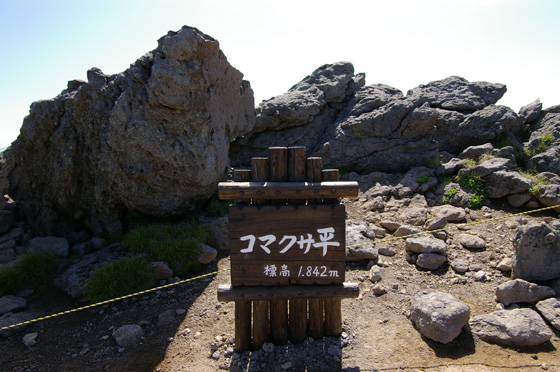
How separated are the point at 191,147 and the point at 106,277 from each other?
110 inches

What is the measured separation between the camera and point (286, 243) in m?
3.81

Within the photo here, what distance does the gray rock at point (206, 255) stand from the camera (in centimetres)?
622

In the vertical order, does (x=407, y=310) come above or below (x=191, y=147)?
below

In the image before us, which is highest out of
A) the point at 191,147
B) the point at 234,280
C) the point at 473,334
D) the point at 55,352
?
the point at 191,147

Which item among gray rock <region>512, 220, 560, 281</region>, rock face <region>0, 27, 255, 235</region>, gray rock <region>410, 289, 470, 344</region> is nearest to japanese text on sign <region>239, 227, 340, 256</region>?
gray rock <region>410, 289, 470, 344</region>

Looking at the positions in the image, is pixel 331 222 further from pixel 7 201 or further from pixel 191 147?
pixel 7 201

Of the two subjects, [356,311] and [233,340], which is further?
[356,311]

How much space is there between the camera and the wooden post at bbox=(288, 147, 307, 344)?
153 inches

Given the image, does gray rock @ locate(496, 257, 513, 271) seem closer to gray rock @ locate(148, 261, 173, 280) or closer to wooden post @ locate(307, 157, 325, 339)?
wooden post @ locate(307, 157, 325, 339)

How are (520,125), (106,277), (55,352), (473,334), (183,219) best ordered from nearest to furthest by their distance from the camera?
1. (473,334)
2. (55,352)
3. (106,277)
4. (183,219)
5. (520,125)

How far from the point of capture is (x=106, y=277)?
17.9 ft

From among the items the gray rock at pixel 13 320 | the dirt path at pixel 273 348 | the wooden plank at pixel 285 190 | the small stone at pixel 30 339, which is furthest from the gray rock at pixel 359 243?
the gray rock at pixel 13 320

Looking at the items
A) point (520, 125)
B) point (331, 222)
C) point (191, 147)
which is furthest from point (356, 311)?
point (520, 125)

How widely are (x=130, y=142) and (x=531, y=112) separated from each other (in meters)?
10.9
